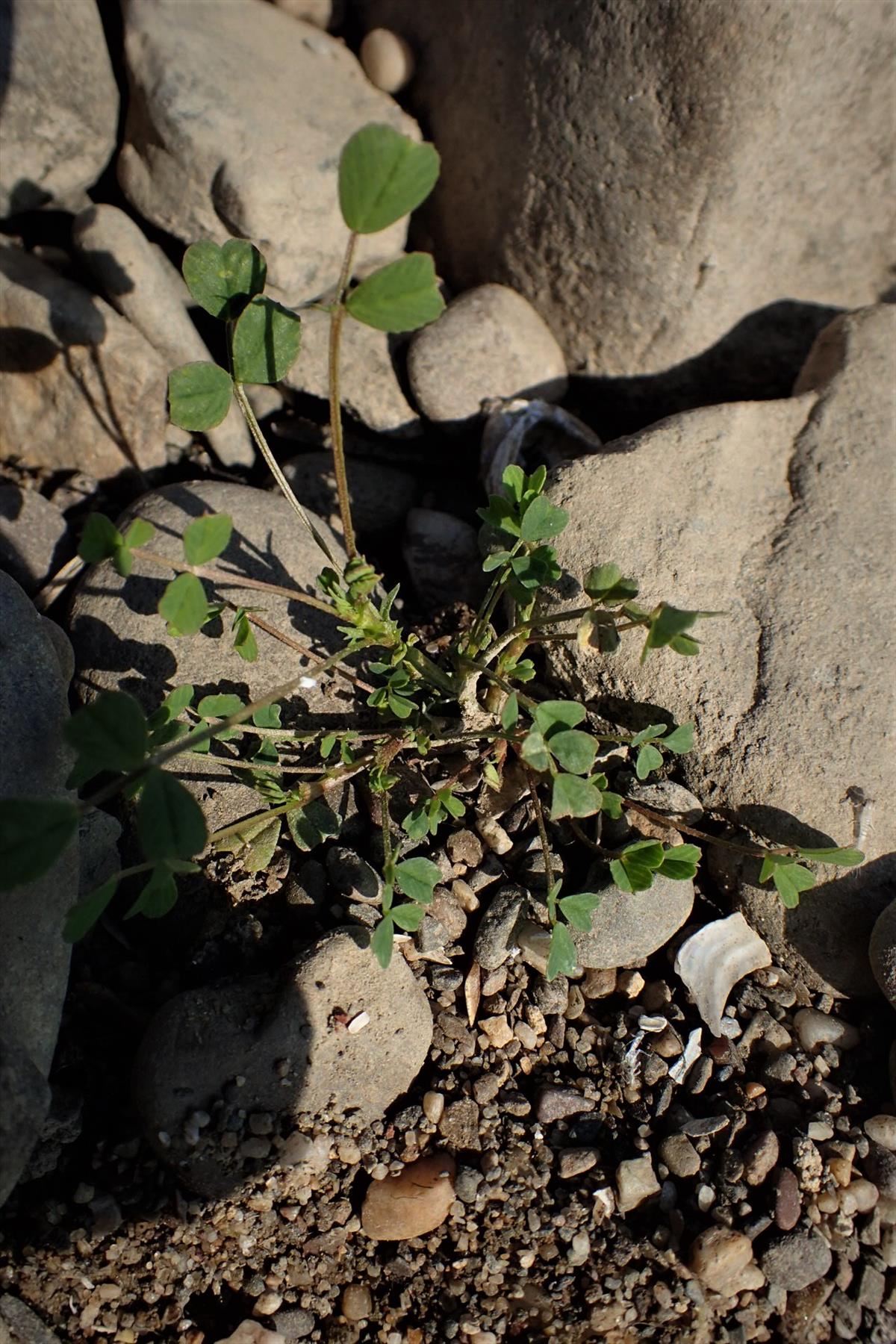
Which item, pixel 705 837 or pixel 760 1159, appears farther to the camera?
pixel 705 837

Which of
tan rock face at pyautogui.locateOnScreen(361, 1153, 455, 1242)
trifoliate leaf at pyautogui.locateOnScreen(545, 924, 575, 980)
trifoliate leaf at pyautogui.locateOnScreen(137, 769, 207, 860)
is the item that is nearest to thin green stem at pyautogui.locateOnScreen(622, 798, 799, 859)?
trifoliate leaf at pyautogui.locateOnScreen(545, 924, 575, 980)

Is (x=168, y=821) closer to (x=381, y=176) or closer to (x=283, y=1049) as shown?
(x=283, y=1049)

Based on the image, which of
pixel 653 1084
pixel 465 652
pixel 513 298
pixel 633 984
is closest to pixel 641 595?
pixel 465 652

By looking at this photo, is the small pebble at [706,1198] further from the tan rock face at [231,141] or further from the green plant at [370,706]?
the tan rock face at [231,141]

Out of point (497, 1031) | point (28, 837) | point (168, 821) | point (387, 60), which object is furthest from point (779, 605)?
point (387, 60)

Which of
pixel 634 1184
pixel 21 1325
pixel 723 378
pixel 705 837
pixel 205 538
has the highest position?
pixel 723 378

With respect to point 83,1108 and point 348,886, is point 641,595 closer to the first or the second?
point 348,886

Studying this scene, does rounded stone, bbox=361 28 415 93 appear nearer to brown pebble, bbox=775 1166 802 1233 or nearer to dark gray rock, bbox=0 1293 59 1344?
brown pebble, bbox=775 1166 802 1233

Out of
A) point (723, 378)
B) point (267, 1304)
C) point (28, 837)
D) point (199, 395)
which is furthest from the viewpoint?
point (723, 378)
